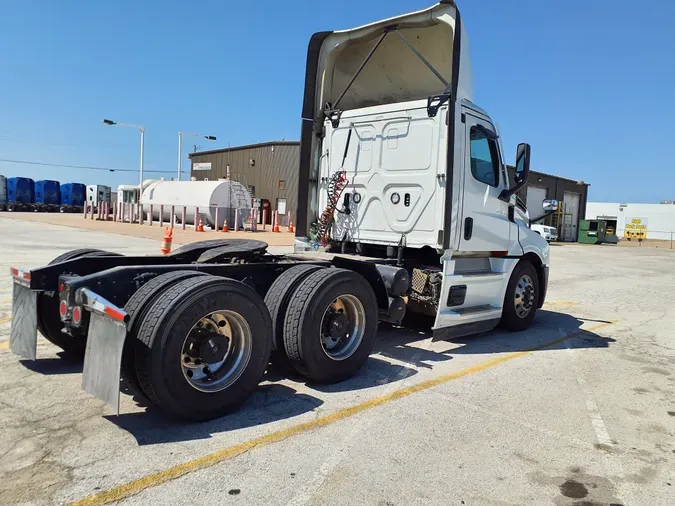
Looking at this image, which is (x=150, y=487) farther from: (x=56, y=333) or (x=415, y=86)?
(x=415, y=86)

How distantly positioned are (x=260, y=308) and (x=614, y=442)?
9.54ft

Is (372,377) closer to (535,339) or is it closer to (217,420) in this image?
(217,420)

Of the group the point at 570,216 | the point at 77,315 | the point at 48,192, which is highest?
the point at 570,216

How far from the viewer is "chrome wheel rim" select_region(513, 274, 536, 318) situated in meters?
7.48

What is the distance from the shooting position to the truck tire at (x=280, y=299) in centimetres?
470

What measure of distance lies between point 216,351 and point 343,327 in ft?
4.71

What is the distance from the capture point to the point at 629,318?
9500mm

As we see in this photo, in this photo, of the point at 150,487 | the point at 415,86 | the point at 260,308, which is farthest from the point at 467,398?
the point at 415,86

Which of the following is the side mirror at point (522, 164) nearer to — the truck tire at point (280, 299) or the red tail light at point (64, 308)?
the truck tire at point (280, 299)

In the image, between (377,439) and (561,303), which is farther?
(561,303)

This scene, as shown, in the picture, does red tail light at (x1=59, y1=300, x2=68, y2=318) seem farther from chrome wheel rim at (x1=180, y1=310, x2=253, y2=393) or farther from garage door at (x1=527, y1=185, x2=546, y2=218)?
garage door at (x1=527, y1=185, x2=546, y2=218)

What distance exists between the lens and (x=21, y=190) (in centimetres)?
5659

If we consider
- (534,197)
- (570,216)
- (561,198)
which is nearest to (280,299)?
(534,197)

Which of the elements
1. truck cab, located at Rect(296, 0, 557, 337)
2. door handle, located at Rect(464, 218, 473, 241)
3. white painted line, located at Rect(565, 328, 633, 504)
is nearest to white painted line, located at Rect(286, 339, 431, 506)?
white painted line, located at Rect(565, 328, 633, 504)
